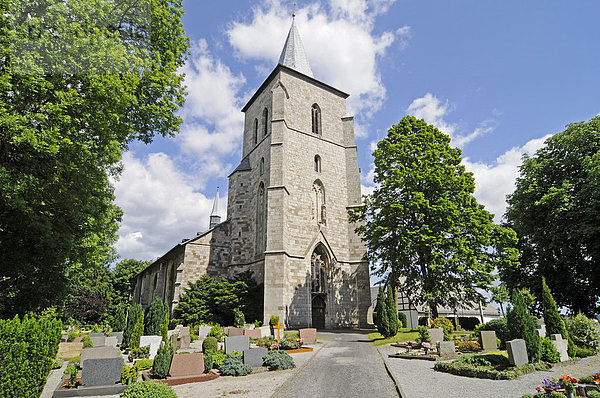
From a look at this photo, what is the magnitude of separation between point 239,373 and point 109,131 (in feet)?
26.0

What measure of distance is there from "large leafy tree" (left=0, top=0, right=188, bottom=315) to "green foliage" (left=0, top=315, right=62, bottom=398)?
3648 millimetres

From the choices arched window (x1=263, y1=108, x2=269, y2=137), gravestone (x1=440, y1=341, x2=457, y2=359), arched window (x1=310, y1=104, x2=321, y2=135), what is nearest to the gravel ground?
gravestone (x1=440, y1=341, x2=457, y2=359)

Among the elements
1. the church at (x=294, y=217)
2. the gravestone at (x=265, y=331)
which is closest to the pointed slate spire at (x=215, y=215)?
the church at (x=294, y=217)

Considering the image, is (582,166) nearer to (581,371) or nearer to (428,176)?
(428,176)

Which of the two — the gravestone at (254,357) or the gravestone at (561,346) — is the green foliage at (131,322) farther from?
the gravestone at (561,346)

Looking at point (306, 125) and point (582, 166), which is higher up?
point (306, 125)

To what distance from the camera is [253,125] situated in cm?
3300

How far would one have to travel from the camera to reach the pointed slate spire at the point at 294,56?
3278 centimetres

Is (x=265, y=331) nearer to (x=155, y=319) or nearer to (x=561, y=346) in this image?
(x=155, y=319)

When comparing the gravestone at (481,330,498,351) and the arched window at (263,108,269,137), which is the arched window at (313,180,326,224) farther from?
the gravestone at (481,330,498,351)

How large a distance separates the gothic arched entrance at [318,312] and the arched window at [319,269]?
0.72 m

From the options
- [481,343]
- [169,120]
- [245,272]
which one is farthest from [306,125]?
[481,343]

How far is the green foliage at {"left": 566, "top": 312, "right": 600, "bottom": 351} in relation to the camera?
45.1 ft

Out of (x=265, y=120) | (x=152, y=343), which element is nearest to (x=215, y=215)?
(x=265, y=120)
